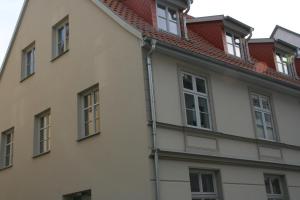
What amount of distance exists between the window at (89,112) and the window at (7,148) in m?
Result: 4.21

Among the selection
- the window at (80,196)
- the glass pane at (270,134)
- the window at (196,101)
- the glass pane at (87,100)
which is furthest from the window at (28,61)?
the glass pane at (270,134)

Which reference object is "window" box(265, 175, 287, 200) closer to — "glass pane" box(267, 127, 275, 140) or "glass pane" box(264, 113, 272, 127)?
"glass pane" box(267, 127, 275, 140)

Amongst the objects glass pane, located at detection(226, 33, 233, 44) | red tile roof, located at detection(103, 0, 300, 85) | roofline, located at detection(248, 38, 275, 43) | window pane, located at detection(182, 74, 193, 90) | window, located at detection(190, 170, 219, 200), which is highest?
roofline, located at detection(248, 38, 275, 43)

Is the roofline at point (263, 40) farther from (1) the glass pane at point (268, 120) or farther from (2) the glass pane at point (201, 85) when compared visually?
(2) the glass pane at point (201, 85)

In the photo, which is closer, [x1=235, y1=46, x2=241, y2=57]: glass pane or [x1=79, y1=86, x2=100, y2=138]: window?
[x1=79, y1=86, x2=100, y2=138]: window

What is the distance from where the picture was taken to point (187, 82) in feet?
40.2

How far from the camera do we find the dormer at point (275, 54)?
17.8 meters

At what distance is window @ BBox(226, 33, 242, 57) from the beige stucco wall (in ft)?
17.0

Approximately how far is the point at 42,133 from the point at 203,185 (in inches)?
234

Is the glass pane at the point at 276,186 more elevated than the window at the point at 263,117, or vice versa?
the window at the point at 263,117

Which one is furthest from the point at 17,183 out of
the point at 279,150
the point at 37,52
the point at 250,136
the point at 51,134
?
the point at 279,150

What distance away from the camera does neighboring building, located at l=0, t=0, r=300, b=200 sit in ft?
35.7

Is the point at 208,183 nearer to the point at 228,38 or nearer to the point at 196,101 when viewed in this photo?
the point at 196,101

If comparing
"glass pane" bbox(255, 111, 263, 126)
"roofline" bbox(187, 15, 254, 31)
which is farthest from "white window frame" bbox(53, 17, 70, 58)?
"glass pane" bbox(255, 111, 263, 126)
